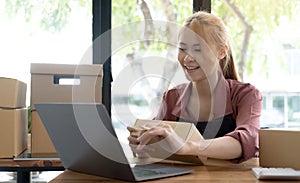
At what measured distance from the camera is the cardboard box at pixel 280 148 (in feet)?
4.13

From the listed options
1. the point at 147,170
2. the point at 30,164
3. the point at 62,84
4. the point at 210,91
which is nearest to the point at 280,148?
the point at 147,170

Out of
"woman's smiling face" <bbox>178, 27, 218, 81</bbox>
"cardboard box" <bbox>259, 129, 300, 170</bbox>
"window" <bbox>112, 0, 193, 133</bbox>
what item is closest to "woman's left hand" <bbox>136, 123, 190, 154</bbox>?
"cardboard box" <bbox>259, 129, 300, 170</bbox>

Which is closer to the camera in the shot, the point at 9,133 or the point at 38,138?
the point at 9,133

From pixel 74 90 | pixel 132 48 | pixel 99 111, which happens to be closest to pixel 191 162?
pixel 99 111

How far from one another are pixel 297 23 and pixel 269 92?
0.48 m

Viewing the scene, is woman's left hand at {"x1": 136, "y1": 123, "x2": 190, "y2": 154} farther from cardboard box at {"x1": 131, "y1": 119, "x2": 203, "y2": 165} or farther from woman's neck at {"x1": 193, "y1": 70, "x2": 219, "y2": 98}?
woman's neck at {"x1": 193, "y1": 70, "x2": 219, "y2": 98}

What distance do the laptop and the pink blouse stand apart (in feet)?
1.21

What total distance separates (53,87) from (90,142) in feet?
3.48

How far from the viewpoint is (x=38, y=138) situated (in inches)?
78.4

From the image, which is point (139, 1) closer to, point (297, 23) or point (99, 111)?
point (297, 23)

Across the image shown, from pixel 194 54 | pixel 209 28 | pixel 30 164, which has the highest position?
pixel 209 28

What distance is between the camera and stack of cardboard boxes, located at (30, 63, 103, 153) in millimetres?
1993

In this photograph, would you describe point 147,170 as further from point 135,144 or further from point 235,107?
point 235,107

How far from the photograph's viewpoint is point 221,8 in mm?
2744
